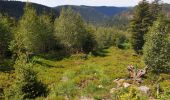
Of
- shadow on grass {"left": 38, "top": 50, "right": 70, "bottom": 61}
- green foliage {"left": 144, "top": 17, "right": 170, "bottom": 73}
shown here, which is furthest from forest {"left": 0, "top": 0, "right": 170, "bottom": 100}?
shadow on grass {"left": 38, "top": 50, "right": 70, "bottom": 61}

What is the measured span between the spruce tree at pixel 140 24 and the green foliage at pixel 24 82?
45.2 metres

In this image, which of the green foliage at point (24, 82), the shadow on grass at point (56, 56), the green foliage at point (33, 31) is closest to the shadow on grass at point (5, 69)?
the green foliage at point (33, 31)

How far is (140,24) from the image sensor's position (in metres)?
67.8

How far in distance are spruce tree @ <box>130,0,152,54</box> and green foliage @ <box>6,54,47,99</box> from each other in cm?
4525

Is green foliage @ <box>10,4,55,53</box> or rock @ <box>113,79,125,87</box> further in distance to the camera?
green foliage @ <box>10,4,55,53</box>

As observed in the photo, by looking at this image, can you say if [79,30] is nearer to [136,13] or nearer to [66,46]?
[66,46]

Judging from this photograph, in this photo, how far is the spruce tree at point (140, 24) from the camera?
67062 millimetres

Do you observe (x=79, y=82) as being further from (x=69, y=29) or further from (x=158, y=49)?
(x=69, y=29)

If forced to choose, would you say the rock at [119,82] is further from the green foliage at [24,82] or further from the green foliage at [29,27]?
the green foliage at [29,27]

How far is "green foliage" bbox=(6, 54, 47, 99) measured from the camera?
2377 centimetres

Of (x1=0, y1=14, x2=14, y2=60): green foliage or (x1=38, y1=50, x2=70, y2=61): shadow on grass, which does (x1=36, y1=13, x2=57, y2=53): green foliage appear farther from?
(x1=0, y1=14, x2=14, y2=60): green foliage

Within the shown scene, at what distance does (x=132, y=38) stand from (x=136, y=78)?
30022 millimetres

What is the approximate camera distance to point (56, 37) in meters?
75.0

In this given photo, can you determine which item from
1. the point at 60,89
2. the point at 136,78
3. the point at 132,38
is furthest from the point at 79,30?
the point at 60,89
